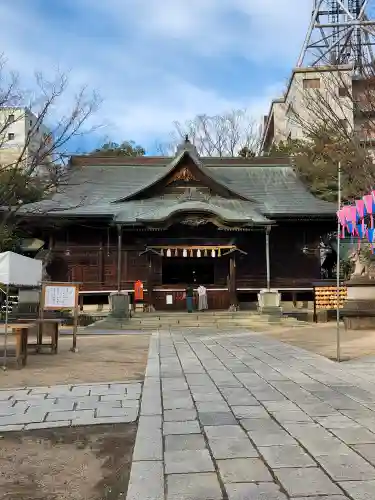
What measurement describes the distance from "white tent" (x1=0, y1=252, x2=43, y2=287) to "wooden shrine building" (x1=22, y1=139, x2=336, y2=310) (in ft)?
33.4

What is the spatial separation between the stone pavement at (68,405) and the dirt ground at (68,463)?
9.2 inches

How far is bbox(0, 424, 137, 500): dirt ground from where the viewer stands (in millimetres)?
3105

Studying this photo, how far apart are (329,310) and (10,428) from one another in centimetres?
1622

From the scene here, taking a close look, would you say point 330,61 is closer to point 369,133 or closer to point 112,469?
point 369,133

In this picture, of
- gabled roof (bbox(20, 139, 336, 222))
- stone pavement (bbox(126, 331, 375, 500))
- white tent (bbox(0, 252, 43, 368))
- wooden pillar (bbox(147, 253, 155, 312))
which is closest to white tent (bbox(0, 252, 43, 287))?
white tent (bbox(0, 252, 43, 368))

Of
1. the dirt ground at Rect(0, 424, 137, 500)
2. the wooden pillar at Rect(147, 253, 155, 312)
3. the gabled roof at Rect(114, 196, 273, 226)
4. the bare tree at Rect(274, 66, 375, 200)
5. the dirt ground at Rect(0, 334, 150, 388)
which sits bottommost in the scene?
the dirt ground at Rect(0, 334, 150, 388)

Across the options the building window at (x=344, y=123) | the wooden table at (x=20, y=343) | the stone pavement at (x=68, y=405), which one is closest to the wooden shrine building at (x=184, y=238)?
the building window at (x=344, y=123)

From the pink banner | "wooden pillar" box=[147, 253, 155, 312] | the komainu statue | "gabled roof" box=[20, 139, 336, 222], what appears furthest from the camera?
"gabled roof" box=[20, 139, 336, 222]

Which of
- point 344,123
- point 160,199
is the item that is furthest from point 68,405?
point 160,199

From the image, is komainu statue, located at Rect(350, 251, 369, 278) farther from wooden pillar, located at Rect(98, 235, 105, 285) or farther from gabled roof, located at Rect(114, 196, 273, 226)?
wooden pillar, located at Rect(98, 235, 105, 285)

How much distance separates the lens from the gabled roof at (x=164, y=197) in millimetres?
21016

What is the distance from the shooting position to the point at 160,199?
2281 centimetres

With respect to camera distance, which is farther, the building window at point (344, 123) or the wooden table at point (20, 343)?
the building window at point (344, 123)

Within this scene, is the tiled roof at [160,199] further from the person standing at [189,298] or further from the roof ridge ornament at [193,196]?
the person standing at [189,298]
